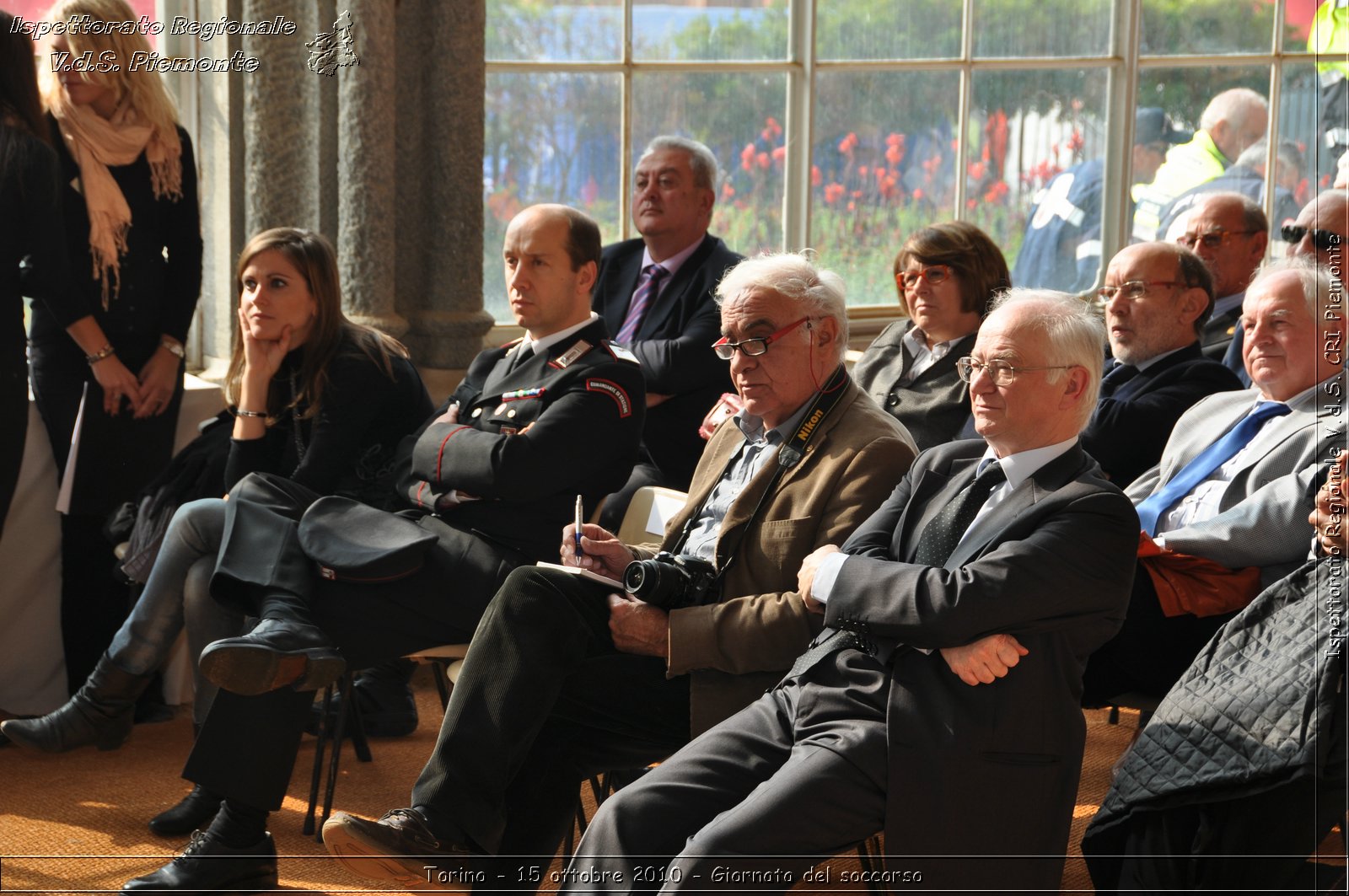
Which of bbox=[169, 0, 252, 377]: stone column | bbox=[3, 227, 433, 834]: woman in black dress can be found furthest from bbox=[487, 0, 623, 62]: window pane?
bbox=[3, 227, 433, 834]: woman in black dress

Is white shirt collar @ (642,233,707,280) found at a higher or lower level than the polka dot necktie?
higher

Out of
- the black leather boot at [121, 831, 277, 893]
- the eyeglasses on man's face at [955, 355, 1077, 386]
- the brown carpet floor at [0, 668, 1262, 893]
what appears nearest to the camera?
the eyeglasses on man's face at [955, 355, 1077, 386]

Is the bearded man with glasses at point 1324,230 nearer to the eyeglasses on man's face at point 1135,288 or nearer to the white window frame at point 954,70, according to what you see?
the eyeglasses on man's face at point 1135,288

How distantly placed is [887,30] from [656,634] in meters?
3.50

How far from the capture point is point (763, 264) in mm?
2660

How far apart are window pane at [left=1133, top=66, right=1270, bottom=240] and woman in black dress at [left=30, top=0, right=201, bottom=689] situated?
3851mm

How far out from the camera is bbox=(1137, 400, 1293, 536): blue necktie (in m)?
2.84

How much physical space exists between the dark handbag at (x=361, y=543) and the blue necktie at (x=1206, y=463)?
148 cm

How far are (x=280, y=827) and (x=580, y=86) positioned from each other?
284cm

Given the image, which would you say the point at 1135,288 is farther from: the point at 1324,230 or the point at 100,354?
the point at 100,354

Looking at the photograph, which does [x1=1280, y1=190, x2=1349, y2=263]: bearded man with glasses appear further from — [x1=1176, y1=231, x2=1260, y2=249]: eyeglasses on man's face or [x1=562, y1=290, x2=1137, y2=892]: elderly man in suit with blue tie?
[x1=562, y1=290, x2=1137, y2=892]: elderly man in suit with blue tie

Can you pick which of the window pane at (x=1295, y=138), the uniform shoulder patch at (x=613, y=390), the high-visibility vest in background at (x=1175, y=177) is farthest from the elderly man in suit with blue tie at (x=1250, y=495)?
the window pane at (x=1295, y=138)

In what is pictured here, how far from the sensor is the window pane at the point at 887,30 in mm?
5188

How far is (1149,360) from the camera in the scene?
3.39 metres
